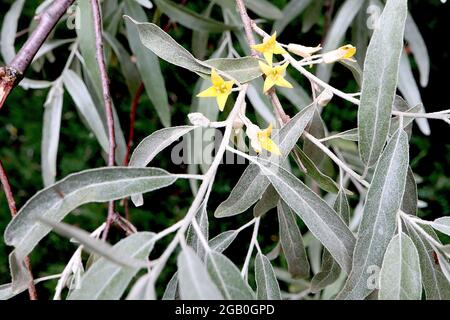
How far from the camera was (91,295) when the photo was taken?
425 mm

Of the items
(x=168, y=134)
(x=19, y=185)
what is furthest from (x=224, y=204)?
(x=19, y=185)

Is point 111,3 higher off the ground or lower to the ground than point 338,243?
higher

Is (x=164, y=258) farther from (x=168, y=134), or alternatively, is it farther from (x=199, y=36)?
(x=199, y=36)

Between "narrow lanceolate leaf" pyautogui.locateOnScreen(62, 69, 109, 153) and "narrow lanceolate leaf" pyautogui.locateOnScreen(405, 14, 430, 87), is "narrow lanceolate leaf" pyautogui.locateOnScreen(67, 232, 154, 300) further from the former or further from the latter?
"narrow lanceolate leaf" pyautogui.locateOnScreen(405, 14, 430, 87)

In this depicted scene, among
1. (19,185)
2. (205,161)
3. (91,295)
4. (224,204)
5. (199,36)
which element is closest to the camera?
(91,295)

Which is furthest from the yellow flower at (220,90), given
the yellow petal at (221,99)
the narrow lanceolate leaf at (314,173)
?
the narrow lanceolate leaf at (314,173)

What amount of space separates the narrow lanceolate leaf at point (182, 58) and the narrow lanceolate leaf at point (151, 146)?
6 centimetres

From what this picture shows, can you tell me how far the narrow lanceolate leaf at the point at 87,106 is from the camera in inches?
34.9

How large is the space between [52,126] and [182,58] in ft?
1.49

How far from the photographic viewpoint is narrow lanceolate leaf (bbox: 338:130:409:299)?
500 millimetres

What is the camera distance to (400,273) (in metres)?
0.47

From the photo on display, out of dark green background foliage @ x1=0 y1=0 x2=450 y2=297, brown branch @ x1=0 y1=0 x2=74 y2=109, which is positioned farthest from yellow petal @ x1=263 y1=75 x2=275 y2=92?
dark green background foliage @ x1=0 y1=0 x2=450 y2=297

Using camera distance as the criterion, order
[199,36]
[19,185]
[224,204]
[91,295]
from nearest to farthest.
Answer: [91,295]
[224,204]
[199,36]
[19,185]
